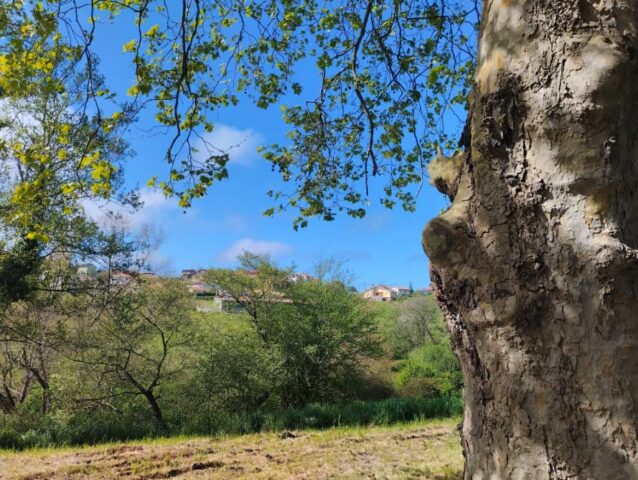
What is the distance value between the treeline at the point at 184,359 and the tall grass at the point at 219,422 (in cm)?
4

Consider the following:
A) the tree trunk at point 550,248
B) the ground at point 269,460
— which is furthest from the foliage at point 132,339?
the tree trunk at point 550,248

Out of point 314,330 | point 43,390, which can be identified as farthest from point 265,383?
point 43,390

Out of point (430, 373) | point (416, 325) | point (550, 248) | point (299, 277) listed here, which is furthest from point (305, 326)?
point (550, 248)

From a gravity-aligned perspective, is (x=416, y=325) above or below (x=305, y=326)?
above

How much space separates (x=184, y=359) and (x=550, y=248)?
14.8m

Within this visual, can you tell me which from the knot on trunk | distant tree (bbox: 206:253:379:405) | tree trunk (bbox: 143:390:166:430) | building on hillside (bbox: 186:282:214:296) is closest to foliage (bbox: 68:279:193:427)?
tree trunk (bbox: 143:390:166:430)

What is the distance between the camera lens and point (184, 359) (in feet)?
48.9

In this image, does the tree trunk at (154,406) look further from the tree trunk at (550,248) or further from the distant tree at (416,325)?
the distant tree at (416,325)

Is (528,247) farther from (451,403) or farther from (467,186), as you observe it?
(451,403)

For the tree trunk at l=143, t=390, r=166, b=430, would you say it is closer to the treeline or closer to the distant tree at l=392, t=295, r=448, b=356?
the treeline

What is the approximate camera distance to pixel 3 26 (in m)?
4.15

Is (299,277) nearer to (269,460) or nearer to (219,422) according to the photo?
(219,422)

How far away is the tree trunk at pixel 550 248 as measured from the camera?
1295mm

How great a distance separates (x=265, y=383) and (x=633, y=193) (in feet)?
48.6
